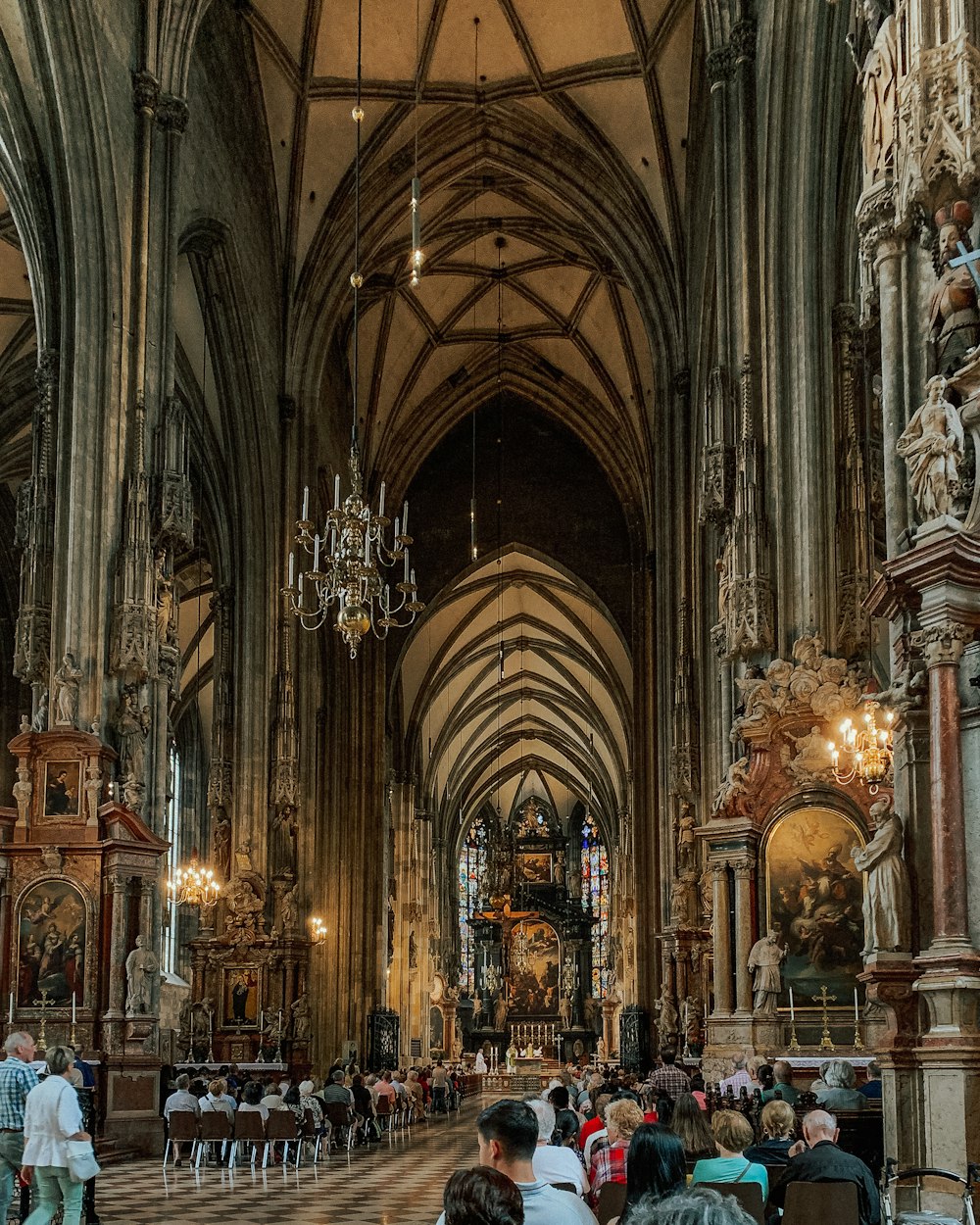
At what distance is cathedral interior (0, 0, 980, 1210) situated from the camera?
29.1 ft

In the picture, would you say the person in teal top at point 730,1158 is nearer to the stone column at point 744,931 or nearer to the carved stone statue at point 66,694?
the stone column at point 744,931

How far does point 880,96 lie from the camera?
9523mm

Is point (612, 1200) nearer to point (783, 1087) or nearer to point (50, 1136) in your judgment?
point (50, 1136)

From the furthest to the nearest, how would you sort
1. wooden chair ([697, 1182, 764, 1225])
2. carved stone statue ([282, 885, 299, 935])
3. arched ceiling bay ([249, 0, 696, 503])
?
1. arched ceiling bay ([249, 0, 696, 503])
2. carved stone statue ([282, 885, 299, 935])
3. wooden chair ([697, 1182, 764, 1225])

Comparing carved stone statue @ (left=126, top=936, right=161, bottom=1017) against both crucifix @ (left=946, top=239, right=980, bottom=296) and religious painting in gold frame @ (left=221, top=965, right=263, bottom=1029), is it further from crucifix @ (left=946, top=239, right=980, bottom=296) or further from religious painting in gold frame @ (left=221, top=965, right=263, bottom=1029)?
crucifix @ (left=946, top=239, right=980, bottom=296)

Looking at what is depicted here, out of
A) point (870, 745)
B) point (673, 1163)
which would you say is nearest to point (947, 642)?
point (673, 1163)

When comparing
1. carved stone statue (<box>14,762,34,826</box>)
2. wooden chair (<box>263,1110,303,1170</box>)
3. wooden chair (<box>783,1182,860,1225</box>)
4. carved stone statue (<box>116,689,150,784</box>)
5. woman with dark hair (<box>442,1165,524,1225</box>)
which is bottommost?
wooden chair (<box>263,1110,303,1170</box>)

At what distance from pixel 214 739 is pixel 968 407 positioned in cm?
1958

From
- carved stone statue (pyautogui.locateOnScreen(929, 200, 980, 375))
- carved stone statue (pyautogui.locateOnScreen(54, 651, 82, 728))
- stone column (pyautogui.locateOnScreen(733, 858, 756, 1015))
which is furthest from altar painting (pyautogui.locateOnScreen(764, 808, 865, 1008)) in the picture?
carved stone statue (pyautogui.locateOnScreen(54, 651, 82, 728))

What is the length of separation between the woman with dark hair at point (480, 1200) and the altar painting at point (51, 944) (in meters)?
14.3

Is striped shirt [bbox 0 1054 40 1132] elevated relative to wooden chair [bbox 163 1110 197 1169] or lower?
elevated

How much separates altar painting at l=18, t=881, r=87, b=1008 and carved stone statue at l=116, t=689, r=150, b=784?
57.5 inches

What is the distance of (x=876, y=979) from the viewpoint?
8.46m

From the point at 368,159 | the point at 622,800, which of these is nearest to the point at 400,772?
the point at 622,800
